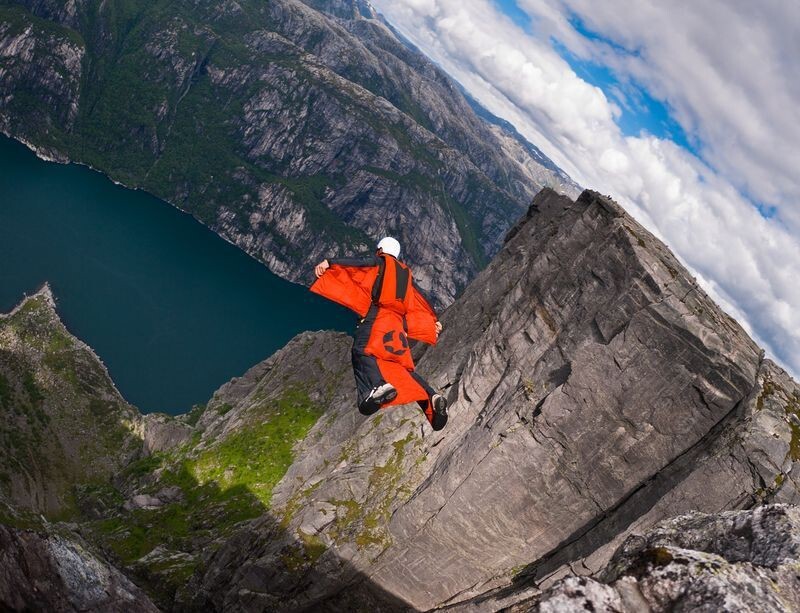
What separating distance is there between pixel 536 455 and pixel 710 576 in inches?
793

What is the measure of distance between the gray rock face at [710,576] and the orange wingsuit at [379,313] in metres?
8.30

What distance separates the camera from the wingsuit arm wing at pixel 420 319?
55.8 feet

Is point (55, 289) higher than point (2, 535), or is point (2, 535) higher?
point (2, 535)

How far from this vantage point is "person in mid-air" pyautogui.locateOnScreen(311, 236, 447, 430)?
50.9 ft

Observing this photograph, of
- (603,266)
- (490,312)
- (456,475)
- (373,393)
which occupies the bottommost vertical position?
(456,475)

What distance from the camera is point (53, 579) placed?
1691cm

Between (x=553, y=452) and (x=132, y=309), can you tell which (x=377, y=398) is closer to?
(x=553, y=452)

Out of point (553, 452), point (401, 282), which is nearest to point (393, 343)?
point (401, 282)

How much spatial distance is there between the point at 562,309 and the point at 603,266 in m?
3.58

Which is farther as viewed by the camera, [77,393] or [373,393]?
[77,393]

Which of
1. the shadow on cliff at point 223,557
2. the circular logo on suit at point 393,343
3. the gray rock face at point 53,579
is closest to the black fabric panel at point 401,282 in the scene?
the circular logo on suit at point 393,343

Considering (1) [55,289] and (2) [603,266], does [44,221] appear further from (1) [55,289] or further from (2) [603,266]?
(2) [603,266]

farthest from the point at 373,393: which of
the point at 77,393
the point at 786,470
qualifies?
the point at 77,393

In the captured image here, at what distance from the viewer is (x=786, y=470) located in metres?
20.3
